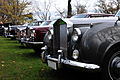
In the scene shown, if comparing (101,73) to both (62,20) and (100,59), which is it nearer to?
(100,59)

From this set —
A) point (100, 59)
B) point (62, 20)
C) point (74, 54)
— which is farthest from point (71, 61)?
point (62, 20)

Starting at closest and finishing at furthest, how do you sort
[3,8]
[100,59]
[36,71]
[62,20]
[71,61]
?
[100,59] → [71,61] → [62,20] → [36,71] → [3,8]

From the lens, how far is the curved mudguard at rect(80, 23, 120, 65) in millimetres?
3822

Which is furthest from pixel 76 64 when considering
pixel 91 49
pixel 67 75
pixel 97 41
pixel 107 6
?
pixel 107 6

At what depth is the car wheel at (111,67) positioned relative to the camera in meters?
3.84

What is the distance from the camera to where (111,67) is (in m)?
3.88

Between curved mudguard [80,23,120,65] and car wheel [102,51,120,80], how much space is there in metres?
0.13

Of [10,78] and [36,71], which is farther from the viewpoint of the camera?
[36,71]

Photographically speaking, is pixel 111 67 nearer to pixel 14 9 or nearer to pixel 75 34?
pixel 75 34

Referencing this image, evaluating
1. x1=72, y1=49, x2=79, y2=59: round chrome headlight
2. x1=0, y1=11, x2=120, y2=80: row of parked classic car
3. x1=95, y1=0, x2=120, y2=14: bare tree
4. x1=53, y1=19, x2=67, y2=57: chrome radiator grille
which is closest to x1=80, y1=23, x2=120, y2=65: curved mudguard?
x1=0, y1=11, x2=120, y2=80: row of parked classic car

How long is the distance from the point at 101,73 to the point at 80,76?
1281 millimetres

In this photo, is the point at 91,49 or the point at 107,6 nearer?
the point at 91,49

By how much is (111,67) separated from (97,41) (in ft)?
1.55

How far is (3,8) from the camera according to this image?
133ft
